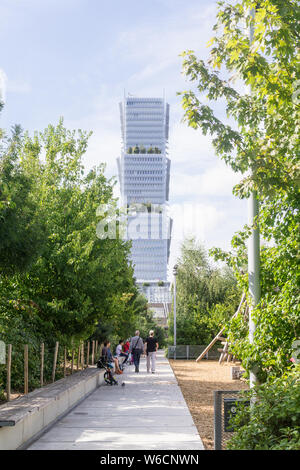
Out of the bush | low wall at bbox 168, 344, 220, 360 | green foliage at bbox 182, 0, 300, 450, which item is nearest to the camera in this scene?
the bush

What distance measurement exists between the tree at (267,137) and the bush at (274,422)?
6.85 feet

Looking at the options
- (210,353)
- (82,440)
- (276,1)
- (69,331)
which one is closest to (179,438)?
(82,440)

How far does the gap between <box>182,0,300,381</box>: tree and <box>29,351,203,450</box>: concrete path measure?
1921 mm

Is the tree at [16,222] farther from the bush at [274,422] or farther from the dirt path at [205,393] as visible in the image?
the bush at [274,422]

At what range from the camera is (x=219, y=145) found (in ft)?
24.9

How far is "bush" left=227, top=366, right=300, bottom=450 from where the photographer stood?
4.66 meters

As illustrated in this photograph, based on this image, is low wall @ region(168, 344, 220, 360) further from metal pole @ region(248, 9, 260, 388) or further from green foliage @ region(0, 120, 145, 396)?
metal pole @ region(248, 9, 260, 388)

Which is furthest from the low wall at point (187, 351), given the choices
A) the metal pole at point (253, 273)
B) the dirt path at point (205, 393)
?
the metal pole at point (253, 273)

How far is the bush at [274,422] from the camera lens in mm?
4664

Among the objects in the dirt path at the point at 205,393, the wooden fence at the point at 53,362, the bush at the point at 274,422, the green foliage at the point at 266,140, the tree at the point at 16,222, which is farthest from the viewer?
the wooden fence at the point at 53,362

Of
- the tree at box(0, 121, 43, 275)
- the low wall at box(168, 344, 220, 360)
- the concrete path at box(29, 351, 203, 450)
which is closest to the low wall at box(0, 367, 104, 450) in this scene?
the concrete path at box(29, 351, 203, 450)

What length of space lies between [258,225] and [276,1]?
116 inches
